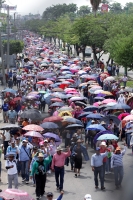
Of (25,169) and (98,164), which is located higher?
(98,164)

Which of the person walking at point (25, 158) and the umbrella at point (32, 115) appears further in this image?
the umbrella at point (32, 115)

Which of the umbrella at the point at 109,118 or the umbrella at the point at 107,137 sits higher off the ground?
the umbrella at the point at 107,137

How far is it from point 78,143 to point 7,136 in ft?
9.50

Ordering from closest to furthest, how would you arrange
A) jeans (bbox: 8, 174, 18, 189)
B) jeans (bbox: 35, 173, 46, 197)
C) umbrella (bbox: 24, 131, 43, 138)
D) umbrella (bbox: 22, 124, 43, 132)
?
jeans (bbox: 35, 173, 46, 197)
jeans (bbox: 8, 174, 18, 189)
umbrella (bbox: 24, 131, 43, 138)
umbrella (bbox: 22, 124, 43, 132)

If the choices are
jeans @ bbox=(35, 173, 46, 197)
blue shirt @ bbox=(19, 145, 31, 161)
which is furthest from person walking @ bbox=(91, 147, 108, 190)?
blue shirt @ bbox=(19, 145, 31, 161)

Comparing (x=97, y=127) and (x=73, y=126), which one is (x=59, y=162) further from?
(x=73, y=126)

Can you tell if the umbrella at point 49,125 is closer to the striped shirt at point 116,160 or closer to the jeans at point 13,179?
the striped shirt at point 116,160

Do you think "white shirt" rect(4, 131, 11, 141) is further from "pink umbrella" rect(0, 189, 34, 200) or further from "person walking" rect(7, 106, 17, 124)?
"pink umbrella" rect(0, 189, 34, 200)

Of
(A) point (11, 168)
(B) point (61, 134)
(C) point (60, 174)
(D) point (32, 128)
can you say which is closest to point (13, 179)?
(A) point (11, 168)

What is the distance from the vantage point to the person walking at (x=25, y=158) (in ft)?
48.8

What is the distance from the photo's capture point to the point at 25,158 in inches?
587

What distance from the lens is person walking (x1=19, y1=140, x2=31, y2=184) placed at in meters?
14.9

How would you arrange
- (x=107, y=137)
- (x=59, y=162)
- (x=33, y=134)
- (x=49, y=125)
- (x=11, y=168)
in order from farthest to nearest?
(x=49, y=125)
(x=33, y=134)
(x=107, y=137)
(x=59, y=162)
(x=11, y=168)

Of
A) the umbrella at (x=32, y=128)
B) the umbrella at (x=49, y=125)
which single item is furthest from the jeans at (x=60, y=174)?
the umbrella at (x=49, y=125)
